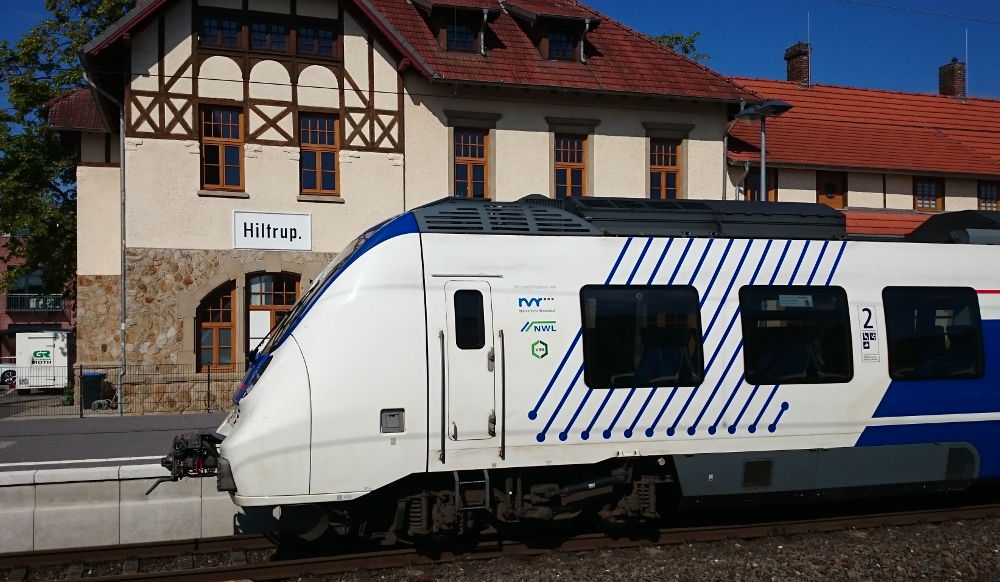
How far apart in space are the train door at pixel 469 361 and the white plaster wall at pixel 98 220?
1460cm

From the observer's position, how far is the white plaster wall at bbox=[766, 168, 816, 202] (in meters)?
22.3

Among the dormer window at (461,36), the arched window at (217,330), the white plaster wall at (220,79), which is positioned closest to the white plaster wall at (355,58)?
the dormer window at (461,36)

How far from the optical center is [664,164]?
20.8m

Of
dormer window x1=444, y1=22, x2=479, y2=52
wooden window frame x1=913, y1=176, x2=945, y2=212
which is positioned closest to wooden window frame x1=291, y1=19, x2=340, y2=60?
dormer window x1=444, y1=22, x2=479, y2=52

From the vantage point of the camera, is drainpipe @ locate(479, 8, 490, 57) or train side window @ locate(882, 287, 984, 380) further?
drainpipe @ locate(479, 8, 490, 57)

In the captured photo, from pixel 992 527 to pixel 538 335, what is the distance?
5.19 meters

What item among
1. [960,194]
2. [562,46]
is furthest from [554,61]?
[960,194]

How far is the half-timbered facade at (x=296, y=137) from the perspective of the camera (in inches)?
686

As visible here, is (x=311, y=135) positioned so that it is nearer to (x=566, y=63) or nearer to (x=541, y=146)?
(x=541, y=146)

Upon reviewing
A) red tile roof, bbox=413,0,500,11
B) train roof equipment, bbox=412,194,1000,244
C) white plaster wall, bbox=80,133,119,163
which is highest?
red tile roof, bbox=413,0,500,11

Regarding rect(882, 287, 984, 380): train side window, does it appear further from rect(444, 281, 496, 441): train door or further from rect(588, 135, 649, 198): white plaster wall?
rect(588, 135, 649, 198): white plaster wall

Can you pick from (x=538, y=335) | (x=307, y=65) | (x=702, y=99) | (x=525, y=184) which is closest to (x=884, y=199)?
(x=702, y=99)

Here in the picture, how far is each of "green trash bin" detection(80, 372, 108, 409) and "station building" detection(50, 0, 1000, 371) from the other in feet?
2.52

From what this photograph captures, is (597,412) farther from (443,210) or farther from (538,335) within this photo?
(443,210)
